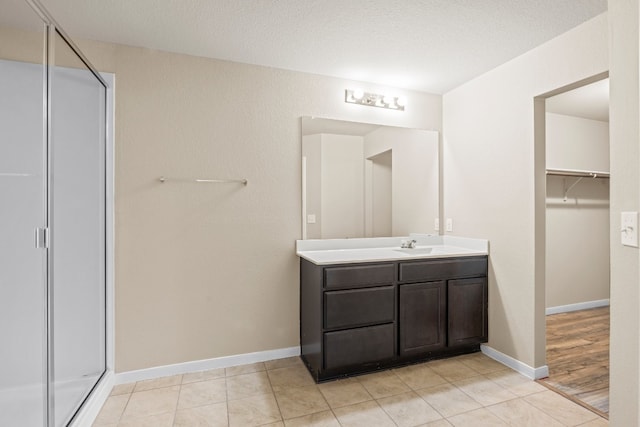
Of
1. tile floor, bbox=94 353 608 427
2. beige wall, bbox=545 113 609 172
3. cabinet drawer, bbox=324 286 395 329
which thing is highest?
beige wall, bbox=545 113 609 172

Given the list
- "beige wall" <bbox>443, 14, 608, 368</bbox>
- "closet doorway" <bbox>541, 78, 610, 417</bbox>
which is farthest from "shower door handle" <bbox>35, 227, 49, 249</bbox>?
"closet doorway" <bbox>541, 78, 610, 417</bbox>

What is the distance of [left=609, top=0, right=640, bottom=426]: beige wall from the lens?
1175mm

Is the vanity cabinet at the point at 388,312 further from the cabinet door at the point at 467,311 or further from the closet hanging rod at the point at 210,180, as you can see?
the closet hanging rod at the point at 210,180

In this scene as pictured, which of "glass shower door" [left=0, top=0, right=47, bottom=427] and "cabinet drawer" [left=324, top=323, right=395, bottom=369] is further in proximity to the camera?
"cabinet drawer" [left=324, top=323, right=395, bottom=369]

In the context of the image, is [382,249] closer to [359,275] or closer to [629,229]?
[359,275]

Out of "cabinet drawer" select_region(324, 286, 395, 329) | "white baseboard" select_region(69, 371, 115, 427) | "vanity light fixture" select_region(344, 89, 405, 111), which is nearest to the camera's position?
"white baseboard" select_region(69, 371, 115, 427)

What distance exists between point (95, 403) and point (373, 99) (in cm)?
299

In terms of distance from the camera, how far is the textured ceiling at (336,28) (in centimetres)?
184

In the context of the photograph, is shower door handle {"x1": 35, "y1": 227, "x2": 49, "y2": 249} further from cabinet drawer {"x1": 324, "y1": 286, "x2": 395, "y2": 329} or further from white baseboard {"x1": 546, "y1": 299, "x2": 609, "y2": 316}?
white baseboard {"x1": 546, "y1": 299, "x2": 609, "y2": 316}

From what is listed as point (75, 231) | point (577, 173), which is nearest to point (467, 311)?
point (577, 173)

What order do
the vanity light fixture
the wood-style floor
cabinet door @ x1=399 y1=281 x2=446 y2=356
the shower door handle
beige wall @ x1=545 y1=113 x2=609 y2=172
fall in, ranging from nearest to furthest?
the shower door handle
the wood-style floor
cabinet door @ x1=399 y1=281 x2=446 y2=356
the vanity light fixture
beige wall @ x1=545 y1=113 x2=609 y2=172

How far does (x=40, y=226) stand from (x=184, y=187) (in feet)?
3.07

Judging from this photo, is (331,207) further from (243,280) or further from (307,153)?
(243,280)

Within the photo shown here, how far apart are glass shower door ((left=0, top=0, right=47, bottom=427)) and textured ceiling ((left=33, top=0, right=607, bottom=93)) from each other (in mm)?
345
